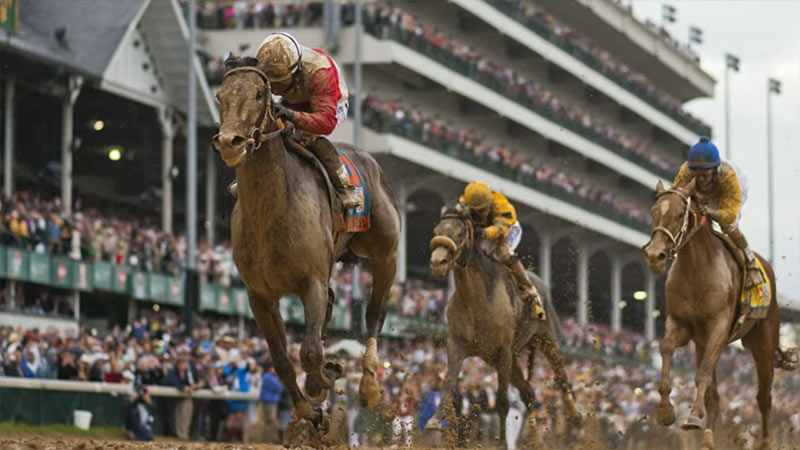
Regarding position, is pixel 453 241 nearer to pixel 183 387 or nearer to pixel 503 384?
pixel 503 384

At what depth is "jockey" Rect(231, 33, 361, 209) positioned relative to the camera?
9492mm

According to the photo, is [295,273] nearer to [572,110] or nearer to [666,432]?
[666,432]

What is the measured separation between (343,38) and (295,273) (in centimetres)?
2626

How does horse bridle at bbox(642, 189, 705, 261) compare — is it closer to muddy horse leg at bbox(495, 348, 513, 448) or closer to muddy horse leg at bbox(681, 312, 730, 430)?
muddy horse leg at bbox(681, 312, 730, 430)

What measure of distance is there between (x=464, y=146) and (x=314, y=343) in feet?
93.9

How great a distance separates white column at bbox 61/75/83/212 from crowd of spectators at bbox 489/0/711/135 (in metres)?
20.1

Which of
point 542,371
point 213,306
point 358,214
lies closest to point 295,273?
point 358,214

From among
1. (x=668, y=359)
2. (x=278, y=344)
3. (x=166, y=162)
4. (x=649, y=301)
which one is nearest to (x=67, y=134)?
(x=166, y=162)

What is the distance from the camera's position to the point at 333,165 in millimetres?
9727

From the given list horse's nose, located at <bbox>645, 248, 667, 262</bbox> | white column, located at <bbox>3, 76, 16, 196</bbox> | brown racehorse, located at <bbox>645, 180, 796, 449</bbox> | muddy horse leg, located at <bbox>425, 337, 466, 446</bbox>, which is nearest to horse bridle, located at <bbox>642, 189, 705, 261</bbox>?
brown racehorse, located at <bbox>645, 180, 796, 449</bbox>

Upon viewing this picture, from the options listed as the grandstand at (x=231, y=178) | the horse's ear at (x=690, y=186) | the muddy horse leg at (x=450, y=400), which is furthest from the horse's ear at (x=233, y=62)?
the muddy horse leg at (x=450, y=400)

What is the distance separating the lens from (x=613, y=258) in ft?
171

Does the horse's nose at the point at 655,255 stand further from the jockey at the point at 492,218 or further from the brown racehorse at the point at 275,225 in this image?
the jockey at the point at 492,218

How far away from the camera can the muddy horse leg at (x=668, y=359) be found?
1132 centimetres
